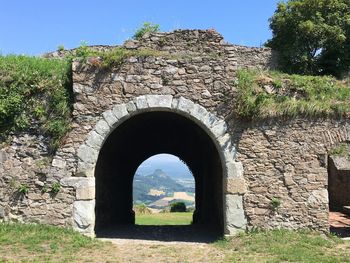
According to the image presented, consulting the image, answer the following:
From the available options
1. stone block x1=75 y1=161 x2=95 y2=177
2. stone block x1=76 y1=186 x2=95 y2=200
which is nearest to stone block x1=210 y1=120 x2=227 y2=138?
stone block x1=75 y1=161 x2=95 y2=177

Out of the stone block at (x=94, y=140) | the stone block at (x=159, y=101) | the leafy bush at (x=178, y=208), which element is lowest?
the leafy bush at (x=178, y=208)

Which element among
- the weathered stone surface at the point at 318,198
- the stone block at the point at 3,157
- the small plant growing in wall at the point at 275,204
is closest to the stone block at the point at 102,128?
the stone block at the point at 3,157

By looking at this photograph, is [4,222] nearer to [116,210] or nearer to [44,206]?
[44,206]

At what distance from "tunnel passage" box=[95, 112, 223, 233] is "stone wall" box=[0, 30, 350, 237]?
137cm

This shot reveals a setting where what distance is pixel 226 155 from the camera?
8.90 meters

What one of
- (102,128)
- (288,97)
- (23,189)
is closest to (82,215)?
(23,189)

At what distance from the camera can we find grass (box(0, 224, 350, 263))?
7178mm

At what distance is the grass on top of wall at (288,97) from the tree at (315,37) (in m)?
9.90

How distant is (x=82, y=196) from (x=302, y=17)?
15045 mm

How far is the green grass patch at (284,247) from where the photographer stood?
23.6 feet

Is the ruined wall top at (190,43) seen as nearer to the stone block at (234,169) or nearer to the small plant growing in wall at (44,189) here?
the stone block at (234,169)

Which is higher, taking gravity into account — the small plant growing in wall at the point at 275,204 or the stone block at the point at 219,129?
the stone block at the point at 219,129

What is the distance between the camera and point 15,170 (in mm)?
8852

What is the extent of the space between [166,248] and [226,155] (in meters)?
2.27
